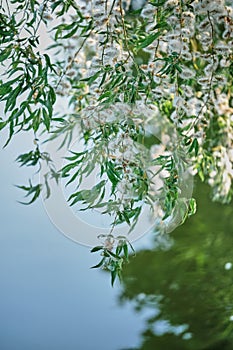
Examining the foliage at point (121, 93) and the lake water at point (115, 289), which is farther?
the lake water at point (115, 289)

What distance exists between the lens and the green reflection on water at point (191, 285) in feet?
7.50

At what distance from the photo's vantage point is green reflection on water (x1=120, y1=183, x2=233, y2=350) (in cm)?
229

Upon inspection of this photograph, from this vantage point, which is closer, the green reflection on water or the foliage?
the foliage

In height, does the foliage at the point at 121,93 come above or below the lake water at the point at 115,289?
below

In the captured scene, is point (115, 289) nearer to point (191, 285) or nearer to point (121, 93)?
point (191, 285)

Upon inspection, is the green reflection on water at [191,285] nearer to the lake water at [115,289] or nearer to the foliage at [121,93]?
the lake water at [115,289]

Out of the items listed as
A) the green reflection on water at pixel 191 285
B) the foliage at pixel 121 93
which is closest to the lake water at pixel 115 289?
the green reflection on water at pixel 191 285

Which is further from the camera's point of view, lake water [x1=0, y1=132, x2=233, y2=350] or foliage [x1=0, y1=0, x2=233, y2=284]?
lake water [x1=0, y1=132, x2=233, y2=350]

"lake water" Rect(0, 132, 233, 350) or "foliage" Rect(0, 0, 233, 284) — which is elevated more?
"lake water" Rect(0, 132, 233, 350)

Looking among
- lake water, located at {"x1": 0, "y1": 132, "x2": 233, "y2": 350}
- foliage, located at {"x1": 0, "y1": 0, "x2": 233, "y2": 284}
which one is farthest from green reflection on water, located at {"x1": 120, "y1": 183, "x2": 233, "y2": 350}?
foliage, located at {"x1": 0, "y1": 0, "x2": 233, "y2": 284}

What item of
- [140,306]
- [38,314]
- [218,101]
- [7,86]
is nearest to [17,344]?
[38,314]

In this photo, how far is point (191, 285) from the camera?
232 centimetres

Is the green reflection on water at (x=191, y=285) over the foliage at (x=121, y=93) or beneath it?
over

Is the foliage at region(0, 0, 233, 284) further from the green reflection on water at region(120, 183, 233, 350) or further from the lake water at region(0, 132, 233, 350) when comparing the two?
the green reflection on water at region(120, 183, 233, 350)
